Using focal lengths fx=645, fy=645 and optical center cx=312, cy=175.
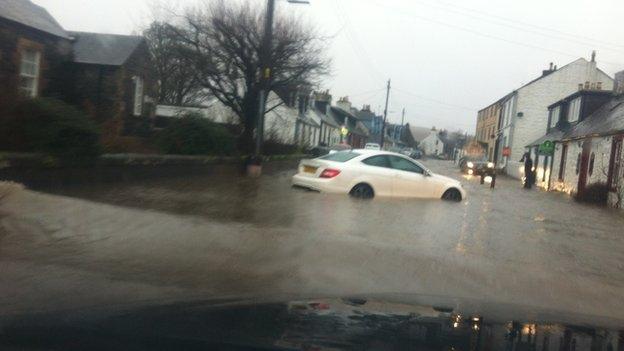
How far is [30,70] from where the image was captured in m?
Result: 20.2

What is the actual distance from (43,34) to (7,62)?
112 inches

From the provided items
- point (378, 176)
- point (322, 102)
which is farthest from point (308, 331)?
point (322, 102)

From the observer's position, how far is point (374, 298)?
187 inches

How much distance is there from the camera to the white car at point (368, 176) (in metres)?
15.3

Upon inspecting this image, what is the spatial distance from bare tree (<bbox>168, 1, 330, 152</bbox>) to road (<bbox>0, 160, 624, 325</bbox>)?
1288 centimetres

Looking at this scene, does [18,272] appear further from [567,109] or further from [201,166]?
[567,109]

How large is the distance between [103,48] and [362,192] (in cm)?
1431

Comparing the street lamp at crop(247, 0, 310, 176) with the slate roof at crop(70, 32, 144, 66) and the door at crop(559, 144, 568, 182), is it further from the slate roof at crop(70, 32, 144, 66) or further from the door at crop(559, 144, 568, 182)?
the door at crop(559, 144, 568, 182)

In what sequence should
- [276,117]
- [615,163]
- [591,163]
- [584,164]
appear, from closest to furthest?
[615,163]
[591,163]
[584,164]
[276,117]

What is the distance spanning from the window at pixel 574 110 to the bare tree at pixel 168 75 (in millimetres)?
19740

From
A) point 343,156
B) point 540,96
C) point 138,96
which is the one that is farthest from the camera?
point 540,96

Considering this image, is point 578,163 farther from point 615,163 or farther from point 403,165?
point 403,165

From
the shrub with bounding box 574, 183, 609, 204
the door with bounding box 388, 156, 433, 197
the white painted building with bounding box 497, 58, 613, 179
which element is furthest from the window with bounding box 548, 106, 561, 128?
the door with bounding box 388, 156, 433, 197

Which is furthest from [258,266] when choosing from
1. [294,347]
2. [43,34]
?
[43,34]
